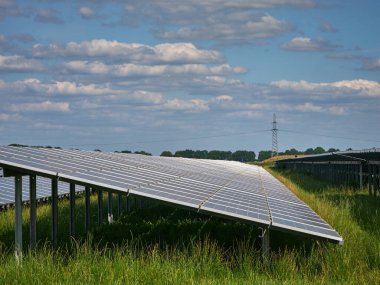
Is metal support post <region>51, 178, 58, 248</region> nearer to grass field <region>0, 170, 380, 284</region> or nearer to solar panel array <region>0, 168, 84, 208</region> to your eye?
grass field <region>0, 170, 380, 284</region>

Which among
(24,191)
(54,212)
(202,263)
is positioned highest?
(54,212)

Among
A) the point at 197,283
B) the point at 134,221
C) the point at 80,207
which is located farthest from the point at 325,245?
the point at 80,207

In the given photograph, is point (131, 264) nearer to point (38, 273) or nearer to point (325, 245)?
point (38, 273)

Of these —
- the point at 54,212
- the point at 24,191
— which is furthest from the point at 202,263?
the point at 24,191

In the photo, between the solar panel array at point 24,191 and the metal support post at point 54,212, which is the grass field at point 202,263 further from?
the solar panel array at point 24,191

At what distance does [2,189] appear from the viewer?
2661 centimetres

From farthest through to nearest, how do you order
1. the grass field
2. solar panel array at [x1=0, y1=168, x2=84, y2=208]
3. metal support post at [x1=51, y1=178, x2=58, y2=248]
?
solar panel array at [x1=0, y1=168, x2=84, y2=208] < metal support post at [x1=51, y1=178, x2=58, y2=248] < the grass field

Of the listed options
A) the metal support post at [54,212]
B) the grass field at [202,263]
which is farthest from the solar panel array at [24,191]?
the metal support post at [54,212]

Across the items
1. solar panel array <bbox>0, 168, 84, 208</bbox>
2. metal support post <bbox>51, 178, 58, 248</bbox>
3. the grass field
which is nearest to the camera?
the grass field

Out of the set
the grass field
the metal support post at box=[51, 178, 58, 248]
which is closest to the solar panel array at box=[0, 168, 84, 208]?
the grass field

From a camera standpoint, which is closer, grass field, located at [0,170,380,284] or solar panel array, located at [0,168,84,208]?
grass field, located at [0,170,380,284]

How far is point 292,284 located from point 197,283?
147cm

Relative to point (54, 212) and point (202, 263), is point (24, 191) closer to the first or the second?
point (54, 212)

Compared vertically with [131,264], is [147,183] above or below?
above
